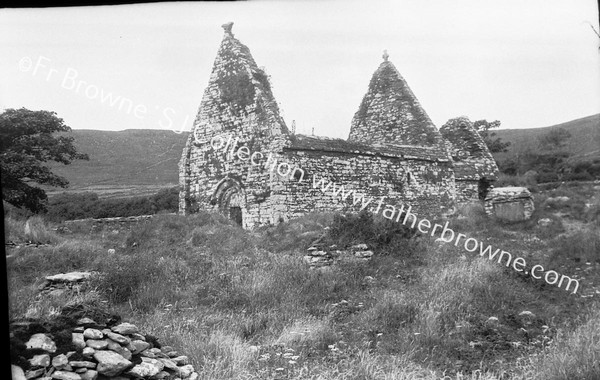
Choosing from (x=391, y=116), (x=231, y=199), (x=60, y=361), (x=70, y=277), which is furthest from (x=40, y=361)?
(x=391, y=116)

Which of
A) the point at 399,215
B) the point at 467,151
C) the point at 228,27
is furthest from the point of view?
the point at 467,151

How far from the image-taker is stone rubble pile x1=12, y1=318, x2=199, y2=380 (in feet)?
13.0

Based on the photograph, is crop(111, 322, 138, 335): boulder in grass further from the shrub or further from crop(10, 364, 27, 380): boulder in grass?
the shrub

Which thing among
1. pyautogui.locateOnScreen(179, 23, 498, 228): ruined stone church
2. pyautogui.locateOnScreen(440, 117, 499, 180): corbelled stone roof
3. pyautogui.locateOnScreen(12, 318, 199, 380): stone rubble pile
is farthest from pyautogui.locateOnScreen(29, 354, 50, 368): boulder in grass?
pyautogui.locateOnScreen(440, 117, 499, 180): corbelled stone roof

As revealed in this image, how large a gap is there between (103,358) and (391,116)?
15.8 m

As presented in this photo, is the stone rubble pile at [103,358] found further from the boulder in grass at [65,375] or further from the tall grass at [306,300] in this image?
the tall grass at [306,300]

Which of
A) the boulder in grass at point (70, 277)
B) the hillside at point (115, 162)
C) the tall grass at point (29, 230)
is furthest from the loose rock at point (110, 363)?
the tall grass at point (29, 230)

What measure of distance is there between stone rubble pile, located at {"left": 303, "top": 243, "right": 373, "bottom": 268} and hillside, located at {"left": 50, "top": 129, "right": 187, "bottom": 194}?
384cm

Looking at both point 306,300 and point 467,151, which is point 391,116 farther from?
point 306,300

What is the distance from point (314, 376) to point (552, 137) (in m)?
35.4

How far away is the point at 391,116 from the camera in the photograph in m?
18.3

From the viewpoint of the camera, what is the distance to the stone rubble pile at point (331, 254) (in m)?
9.27

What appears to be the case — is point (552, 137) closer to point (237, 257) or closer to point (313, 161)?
point (313, 161)

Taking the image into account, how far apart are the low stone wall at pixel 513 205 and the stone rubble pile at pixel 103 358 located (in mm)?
13204
